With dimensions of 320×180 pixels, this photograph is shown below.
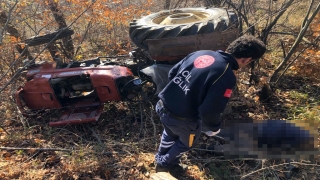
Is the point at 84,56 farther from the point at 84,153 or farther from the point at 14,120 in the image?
the point at 84,153

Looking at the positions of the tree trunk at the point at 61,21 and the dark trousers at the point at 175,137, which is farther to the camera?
the tree trunk at the point at 61,21

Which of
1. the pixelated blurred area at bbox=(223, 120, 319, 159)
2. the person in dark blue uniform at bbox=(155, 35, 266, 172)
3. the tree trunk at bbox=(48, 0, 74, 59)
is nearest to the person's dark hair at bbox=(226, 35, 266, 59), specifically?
the person in dark blue uniform at bbox=(155, 35, 266, 172)

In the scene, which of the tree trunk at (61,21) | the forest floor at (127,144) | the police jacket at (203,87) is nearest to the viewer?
the police jacket at (203,87)

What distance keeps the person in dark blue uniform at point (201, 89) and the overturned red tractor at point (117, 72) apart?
967 millimetres

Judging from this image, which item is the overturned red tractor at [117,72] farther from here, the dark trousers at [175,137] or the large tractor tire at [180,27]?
the dark trousers at [175,137]

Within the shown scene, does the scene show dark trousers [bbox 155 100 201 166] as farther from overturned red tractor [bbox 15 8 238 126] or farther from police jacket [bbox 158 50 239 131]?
overturned red tractor [bbox 15 8 238 126]

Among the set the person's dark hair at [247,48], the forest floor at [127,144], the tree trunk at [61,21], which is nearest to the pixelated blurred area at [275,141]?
the forest floor at [127,144]

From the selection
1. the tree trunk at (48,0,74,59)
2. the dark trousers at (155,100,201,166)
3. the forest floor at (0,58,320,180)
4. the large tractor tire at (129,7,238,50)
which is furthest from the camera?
the tree trunk at (48,0,74,59)

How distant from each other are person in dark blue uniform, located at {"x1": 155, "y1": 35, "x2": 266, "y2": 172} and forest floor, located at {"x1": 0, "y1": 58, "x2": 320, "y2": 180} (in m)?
0.56

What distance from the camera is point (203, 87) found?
2348 millimetres

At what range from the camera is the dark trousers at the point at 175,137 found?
2715 mm

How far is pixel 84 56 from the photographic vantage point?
6.59 meters

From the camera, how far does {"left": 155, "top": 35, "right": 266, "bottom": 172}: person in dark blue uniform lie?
2289 millimetres

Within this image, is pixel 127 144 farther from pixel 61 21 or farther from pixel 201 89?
pixel 61 21
